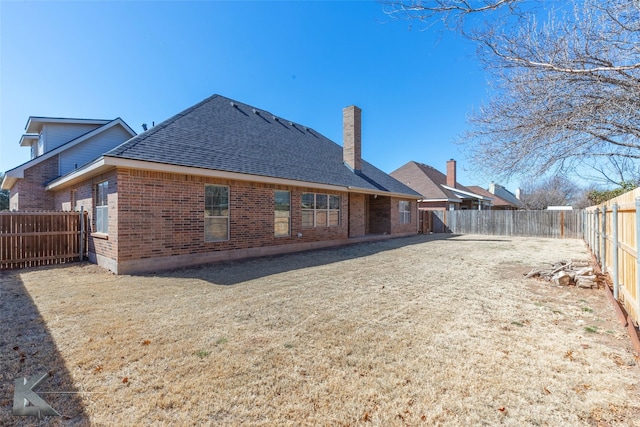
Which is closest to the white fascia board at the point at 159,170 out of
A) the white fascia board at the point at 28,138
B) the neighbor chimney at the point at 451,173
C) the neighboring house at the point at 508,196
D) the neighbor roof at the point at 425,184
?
the white fascia board at the point at 28,138

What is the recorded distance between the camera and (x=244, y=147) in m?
11.4

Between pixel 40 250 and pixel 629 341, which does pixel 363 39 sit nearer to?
pixel 629 341

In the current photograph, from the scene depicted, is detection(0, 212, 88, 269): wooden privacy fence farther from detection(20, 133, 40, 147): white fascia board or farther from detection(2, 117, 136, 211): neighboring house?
detection(20, 133, 40, 147): white fascia board

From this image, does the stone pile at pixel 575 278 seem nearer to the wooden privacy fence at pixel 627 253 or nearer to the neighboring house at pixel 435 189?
the wooden privacy fence at pixel 627 253

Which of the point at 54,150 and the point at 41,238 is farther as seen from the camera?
the point at 54,150

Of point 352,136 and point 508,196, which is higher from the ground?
point 352,136

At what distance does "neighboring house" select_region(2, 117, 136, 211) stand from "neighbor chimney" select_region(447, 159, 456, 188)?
26.3 m

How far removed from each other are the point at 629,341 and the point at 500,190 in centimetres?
4739

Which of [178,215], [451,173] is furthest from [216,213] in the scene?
[451,173]

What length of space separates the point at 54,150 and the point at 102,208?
8.07m

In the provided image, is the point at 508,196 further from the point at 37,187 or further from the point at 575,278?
the point at 37,187

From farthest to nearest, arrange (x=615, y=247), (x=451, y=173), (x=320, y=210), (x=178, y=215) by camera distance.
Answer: (x=451, y=173) → (x=320, y=210) → (x=178, y=215) → (x=615, y=247)

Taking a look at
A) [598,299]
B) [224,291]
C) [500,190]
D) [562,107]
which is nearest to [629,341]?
[598,299]

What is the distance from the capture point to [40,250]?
28.6 ft
